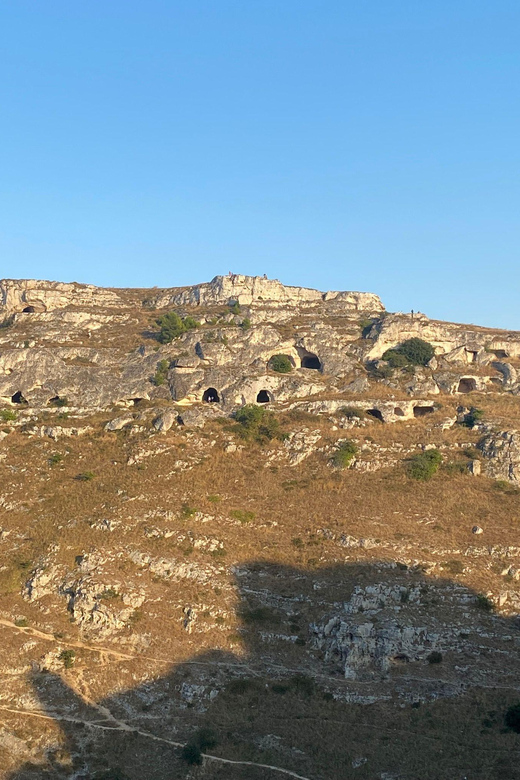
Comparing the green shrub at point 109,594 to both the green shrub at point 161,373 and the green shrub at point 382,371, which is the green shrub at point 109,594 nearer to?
the green shrub at point 161,373

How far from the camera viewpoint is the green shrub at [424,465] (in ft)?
158

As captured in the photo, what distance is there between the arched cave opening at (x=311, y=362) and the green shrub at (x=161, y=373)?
15.6 metres

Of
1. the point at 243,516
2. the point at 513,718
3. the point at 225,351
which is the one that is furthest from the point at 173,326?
the point at 513,718

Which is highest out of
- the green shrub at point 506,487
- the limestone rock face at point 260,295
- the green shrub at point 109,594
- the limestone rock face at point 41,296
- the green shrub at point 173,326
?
the limestone rock face at point 260,295

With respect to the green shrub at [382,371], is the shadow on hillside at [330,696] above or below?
below

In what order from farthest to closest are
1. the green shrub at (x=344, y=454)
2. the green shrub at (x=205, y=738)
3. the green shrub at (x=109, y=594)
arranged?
1. the green shrub at (x=344, y=454)
2. the green shrub at (x=109, y=594)
3. the green shrub at (x=205, y=738)

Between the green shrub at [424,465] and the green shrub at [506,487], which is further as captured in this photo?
→ the green shrub at [424,465]

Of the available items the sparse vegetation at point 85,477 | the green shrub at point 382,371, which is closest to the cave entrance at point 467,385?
the green shrub at point 382,371

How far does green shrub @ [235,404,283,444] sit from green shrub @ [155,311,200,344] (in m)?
14.5

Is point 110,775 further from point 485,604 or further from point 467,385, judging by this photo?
point 467,385

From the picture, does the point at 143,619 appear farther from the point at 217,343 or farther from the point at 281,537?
the point at 217,343

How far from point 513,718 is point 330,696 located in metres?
8.29

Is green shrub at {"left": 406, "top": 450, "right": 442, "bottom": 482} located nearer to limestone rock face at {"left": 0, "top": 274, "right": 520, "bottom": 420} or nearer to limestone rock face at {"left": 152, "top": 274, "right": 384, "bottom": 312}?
limestone rock face at {"left": 0, "top": 274, "right": 520, "bottom": 420}

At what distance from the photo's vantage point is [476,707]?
30062mm
